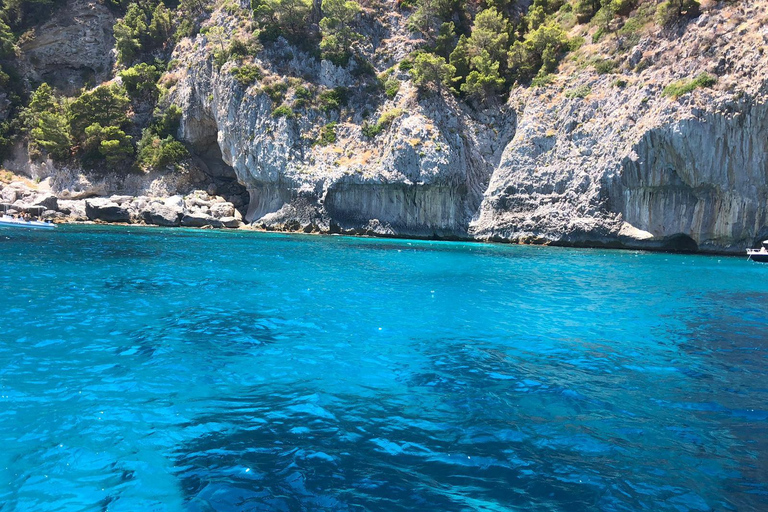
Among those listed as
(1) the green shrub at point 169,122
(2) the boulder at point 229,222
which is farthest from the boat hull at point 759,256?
(1) the green shrub at point 169,122

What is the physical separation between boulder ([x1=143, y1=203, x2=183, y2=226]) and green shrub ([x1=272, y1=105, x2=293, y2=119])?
15.0 meters

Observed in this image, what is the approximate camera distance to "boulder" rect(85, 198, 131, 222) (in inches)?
1889

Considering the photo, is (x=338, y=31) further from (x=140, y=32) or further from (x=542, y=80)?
(x=140, y=32)

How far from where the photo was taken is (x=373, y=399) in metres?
7.30

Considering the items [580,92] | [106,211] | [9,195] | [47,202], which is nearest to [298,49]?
[106,211]

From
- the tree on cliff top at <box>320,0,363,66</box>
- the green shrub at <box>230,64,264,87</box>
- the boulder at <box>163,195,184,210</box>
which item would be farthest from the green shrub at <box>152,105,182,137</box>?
the tree on cliff top at <box>320,0,363,66</box>

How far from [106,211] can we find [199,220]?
31.8 ft

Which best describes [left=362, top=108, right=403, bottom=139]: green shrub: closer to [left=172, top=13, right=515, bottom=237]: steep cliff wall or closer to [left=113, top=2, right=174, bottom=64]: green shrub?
[left=172, top=13, right=515, bottom=237]: steep cliff wall

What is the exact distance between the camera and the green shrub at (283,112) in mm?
47750

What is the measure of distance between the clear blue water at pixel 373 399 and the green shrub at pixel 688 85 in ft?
73.4

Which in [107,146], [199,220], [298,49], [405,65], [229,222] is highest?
[298,49]

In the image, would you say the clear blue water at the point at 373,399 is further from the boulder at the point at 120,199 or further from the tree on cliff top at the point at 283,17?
the tree on cliff top at the point at 283,17

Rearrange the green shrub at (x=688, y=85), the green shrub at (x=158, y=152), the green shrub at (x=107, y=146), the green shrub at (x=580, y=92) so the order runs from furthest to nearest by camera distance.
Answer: the green shrub at (x=158, y=152)
the green shrub at (x=107, y=146)
the green shrub at (x=580, y=92)
the green shrub at (x=688, y=85)

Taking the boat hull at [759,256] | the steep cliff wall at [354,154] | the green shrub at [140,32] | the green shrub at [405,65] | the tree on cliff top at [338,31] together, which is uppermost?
the green shrub at [140,32]
